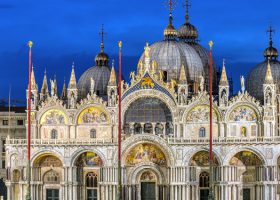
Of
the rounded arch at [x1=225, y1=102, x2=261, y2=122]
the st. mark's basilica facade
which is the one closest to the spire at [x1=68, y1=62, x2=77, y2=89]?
the st. mark's basilica facade

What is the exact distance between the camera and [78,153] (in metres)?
101

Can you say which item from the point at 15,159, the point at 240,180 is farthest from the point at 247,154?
the point at 15,159

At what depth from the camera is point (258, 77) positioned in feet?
343

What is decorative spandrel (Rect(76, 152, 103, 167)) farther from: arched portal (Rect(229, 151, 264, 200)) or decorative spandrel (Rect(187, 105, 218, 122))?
arched portal (Rect(229, 151, 264, 200))

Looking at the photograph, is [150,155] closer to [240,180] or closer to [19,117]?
[240,180]

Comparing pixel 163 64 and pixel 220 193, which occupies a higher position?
pixel 163 64

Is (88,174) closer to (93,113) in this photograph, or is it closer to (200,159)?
(93,113)

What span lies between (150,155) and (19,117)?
21650 mm

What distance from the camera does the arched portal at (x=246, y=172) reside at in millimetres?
99500

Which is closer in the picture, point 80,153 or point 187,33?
point 80,153

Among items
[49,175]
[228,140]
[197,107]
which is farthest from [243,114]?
[49,175]

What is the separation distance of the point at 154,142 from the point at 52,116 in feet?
36.7

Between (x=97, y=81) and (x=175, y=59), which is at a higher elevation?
(x=175, y=59)

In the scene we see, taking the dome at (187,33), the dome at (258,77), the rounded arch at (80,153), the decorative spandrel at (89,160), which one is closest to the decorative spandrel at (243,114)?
the dome at (258,77)
